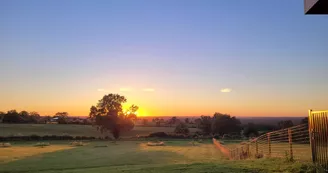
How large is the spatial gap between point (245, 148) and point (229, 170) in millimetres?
10974

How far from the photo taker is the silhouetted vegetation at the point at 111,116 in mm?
72750

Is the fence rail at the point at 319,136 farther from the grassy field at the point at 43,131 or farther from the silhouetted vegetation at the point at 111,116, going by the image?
the grassy field at the point at 43,131

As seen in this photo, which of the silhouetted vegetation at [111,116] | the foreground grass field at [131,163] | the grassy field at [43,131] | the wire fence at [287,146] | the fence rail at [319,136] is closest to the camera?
the fence rail at [319,136]

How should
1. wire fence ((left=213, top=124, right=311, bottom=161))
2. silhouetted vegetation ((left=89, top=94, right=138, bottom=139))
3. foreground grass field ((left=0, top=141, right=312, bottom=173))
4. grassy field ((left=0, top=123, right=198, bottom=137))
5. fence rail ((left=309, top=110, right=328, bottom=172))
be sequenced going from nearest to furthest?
fence rail ((left=309, top=110, right=328, bottom=172)) → foreground grass field ((left=0, top=141, right=312, bottom=173)) → wire fence ((left=213, top=124, right=311, bottom=161)) → silhouetted vegetation ((left=89, top=94, right=138, bottom=139)) → grassy field ((left=0, top=123, right=198, bottom=137))

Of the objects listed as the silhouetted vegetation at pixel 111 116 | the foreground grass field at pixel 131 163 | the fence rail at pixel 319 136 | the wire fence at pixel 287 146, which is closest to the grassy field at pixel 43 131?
the silhouetted vegetation at pixel 111 116

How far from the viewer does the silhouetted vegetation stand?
2864 inches

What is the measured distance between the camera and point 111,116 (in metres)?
72.5

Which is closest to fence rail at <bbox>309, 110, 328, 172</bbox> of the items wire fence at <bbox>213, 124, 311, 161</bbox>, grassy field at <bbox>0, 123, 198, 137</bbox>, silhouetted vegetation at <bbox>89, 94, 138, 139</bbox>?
wire fence at <bbox>213, 124, 311, 161</bbox>

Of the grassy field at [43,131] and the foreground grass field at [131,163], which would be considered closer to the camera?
the foreground grass field at [131,163]

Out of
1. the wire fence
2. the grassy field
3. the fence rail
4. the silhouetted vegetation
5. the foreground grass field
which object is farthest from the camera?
the grassy field

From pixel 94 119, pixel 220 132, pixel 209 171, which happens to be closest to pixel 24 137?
pixel 94 119

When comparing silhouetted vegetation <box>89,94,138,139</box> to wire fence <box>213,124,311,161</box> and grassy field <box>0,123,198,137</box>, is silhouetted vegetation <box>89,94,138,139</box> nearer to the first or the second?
grassy field <box>0,123,198,137</box>

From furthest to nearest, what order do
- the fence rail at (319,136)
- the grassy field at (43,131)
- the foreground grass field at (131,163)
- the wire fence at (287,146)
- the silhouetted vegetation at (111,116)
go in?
the grassy field at (43,131), the silhouetted vegetation at (111,116), the wire fence at (287,146), the foreground grass field at (131,163), the fence rail at (319,136)

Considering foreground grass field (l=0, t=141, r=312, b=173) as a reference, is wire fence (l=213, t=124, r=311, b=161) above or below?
above
